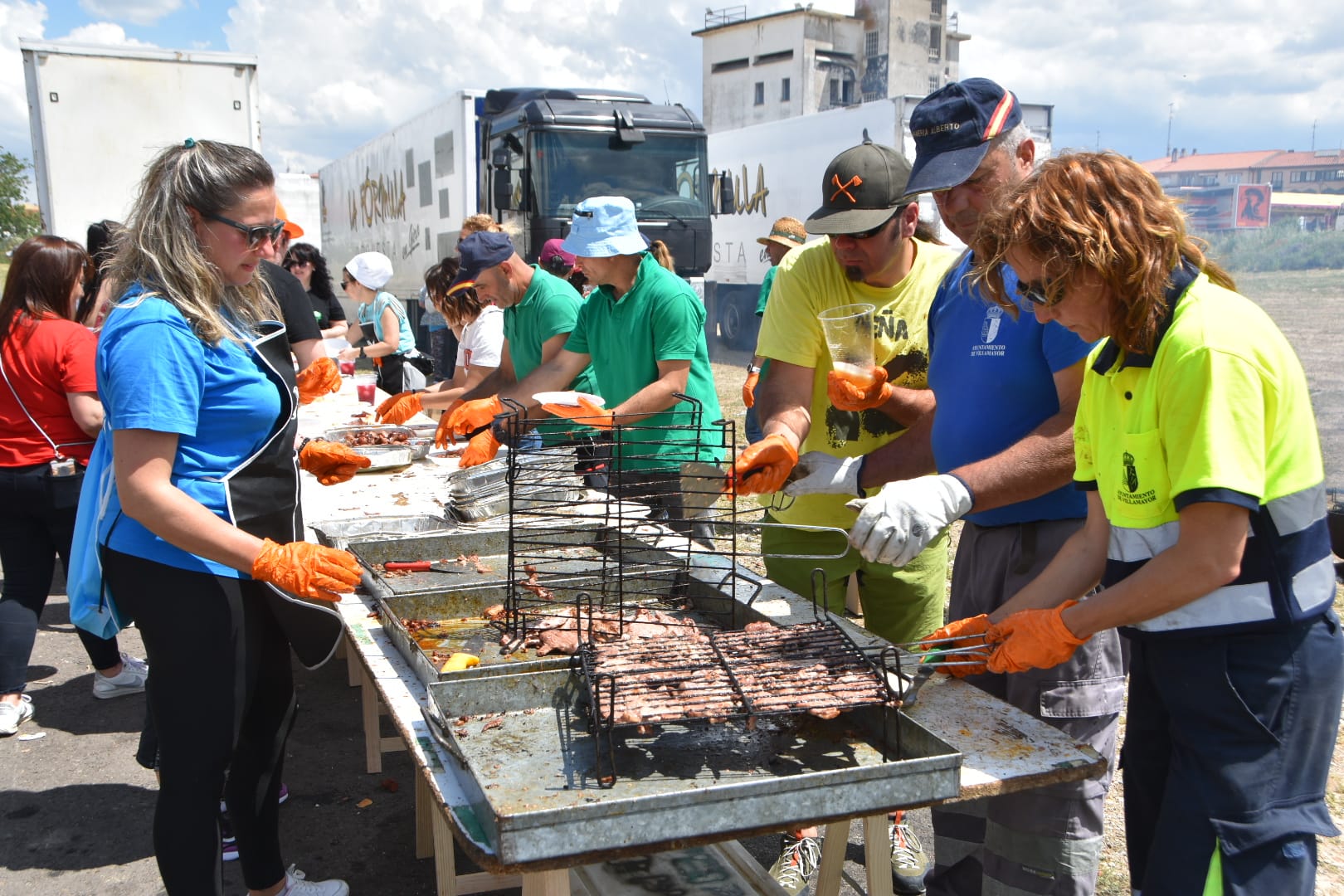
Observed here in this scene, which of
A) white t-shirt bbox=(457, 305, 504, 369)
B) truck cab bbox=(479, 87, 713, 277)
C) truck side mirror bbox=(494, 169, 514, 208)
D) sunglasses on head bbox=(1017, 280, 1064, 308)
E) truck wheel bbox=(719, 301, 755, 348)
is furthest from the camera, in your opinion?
truck wheel bbox=(719, 301, 755, 348)

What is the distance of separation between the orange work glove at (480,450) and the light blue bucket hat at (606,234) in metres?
0.83

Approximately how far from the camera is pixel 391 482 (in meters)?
4.49

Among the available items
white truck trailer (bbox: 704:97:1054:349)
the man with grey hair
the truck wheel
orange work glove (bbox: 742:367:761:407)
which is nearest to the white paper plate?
the man with grey hair

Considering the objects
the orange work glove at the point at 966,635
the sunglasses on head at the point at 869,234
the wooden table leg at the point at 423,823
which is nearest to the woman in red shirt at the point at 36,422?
the wooden table leg at the point at 423,823

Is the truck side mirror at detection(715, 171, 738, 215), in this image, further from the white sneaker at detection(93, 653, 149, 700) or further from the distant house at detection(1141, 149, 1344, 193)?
the distant house at detection(1141, 149, 1344, 193)

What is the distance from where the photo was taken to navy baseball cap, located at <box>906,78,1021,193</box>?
2510 mm

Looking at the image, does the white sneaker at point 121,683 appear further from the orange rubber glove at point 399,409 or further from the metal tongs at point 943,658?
the metal tongs at point 943,658

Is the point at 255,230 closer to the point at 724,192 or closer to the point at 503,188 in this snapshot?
the point at 503,188

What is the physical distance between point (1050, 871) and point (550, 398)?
2126 millimetres

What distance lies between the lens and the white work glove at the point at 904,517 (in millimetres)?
2180

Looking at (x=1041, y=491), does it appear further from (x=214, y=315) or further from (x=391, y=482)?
(x=391, y=482)

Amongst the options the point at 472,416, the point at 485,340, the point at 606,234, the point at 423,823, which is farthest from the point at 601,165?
the point at 423,823

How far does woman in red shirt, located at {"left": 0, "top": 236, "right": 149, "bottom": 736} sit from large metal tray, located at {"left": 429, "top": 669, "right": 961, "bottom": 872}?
125 inches

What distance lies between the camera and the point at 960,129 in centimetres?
253
